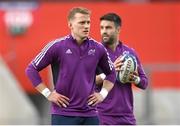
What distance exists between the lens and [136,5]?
63.0ft

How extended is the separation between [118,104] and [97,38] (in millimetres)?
8095

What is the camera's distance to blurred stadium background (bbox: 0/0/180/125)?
17438mm

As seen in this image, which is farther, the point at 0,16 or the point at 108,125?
the point at 0,16

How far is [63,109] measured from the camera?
8.85m

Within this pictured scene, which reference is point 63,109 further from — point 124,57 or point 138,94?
point 138,94

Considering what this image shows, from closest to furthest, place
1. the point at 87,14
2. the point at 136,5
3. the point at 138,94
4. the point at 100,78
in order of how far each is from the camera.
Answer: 1. the point at 87,14
2. the point at 100,78
3. the point at 138,94
4. the point at 136,5

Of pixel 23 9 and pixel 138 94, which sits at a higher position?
pixel 23 9

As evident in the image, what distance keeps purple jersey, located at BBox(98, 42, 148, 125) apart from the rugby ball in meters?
0.10

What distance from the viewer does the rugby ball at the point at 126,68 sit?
989cm

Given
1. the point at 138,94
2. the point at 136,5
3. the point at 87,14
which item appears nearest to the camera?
the point at 87,14

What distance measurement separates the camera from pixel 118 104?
32.9 feet

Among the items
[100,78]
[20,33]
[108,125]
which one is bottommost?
[20,33]

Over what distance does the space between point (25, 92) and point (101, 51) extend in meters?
9.52

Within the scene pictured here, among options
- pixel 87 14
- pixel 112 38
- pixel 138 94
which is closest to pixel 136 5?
pixel 138 94
